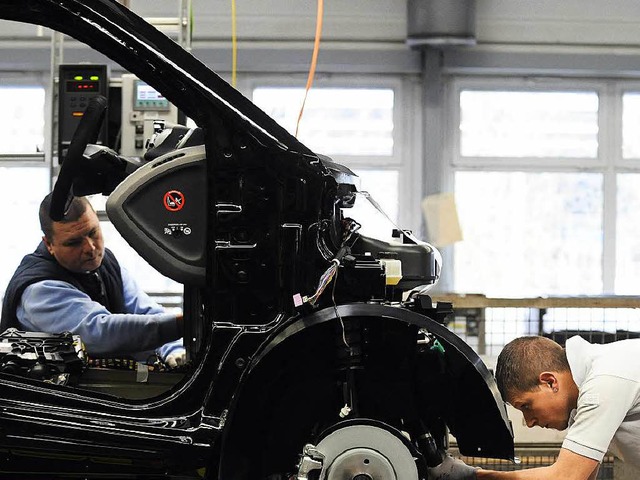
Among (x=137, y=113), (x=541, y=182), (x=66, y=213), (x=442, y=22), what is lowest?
(x=66, y=213)

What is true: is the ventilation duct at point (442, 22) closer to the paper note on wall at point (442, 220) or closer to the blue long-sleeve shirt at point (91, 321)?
the paper note on wall at point (442, 220)

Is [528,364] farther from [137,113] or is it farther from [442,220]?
[442,220]

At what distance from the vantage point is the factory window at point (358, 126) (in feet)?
28.3

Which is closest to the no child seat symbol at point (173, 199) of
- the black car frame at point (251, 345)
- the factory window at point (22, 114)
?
the black car frame at point (251, 345)

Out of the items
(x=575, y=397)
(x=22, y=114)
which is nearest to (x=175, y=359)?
(x=575, y=397)

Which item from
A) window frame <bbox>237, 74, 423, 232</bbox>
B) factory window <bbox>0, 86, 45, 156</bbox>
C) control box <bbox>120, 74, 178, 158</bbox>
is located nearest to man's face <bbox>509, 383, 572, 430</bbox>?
control box <bbox>120, 74, 178, 158</bbox>

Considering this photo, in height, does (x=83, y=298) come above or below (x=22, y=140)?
below

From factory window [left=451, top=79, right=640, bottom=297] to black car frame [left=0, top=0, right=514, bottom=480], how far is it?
252 inches

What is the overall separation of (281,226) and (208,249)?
0.18m

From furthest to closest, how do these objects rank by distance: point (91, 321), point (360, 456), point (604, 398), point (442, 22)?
1. point (442, 22)
2. point (91, 321)
3. point (604, 398)
4. point (360, 456)

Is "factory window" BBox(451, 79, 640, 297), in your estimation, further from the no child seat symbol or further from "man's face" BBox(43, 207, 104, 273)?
the no child seat symbol

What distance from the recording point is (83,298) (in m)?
3.13

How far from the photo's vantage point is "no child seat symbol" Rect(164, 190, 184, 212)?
7.81 ft

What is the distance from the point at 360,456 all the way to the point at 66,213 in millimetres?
1513
